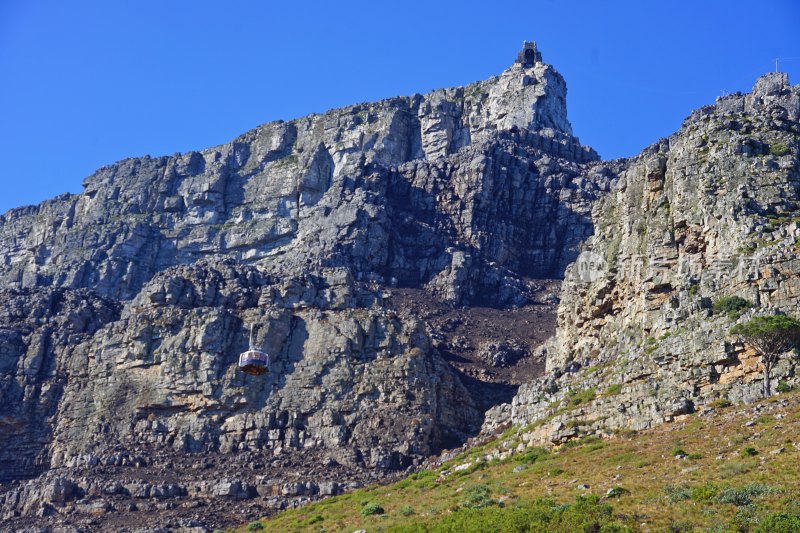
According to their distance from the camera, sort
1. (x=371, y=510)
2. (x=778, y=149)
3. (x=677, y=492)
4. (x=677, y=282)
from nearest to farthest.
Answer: (x=677, y=492)
(x=371, y=510)
(x=677, y=282)
(x=778, y=149)

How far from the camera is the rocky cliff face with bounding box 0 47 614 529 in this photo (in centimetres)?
9688

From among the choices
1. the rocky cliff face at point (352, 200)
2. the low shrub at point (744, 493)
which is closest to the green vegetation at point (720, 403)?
the low shrub at point (744, 493)

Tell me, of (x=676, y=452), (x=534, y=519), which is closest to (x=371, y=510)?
(x=676, y=452)

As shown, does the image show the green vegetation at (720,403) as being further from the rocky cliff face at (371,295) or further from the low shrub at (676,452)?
the low shrub at (676,452)

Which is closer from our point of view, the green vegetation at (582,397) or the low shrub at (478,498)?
the low shrub at (478,498)

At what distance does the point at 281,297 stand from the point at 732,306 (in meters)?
59.5

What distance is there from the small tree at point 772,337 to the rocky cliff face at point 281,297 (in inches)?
1515

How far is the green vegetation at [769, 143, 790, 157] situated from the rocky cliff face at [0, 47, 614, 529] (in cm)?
3534

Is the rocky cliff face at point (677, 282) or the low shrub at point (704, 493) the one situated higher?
the rocky cliff face at point (677, 282)

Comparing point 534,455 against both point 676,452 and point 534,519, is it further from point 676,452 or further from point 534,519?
point 534,519

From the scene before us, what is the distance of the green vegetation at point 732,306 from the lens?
2420 inches

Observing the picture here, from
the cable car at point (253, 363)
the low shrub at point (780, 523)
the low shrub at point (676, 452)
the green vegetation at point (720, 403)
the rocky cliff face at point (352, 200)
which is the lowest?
the low shrub at point (780, 523)

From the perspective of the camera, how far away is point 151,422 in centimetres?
10475

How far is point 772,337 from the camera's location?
57.3 meters
